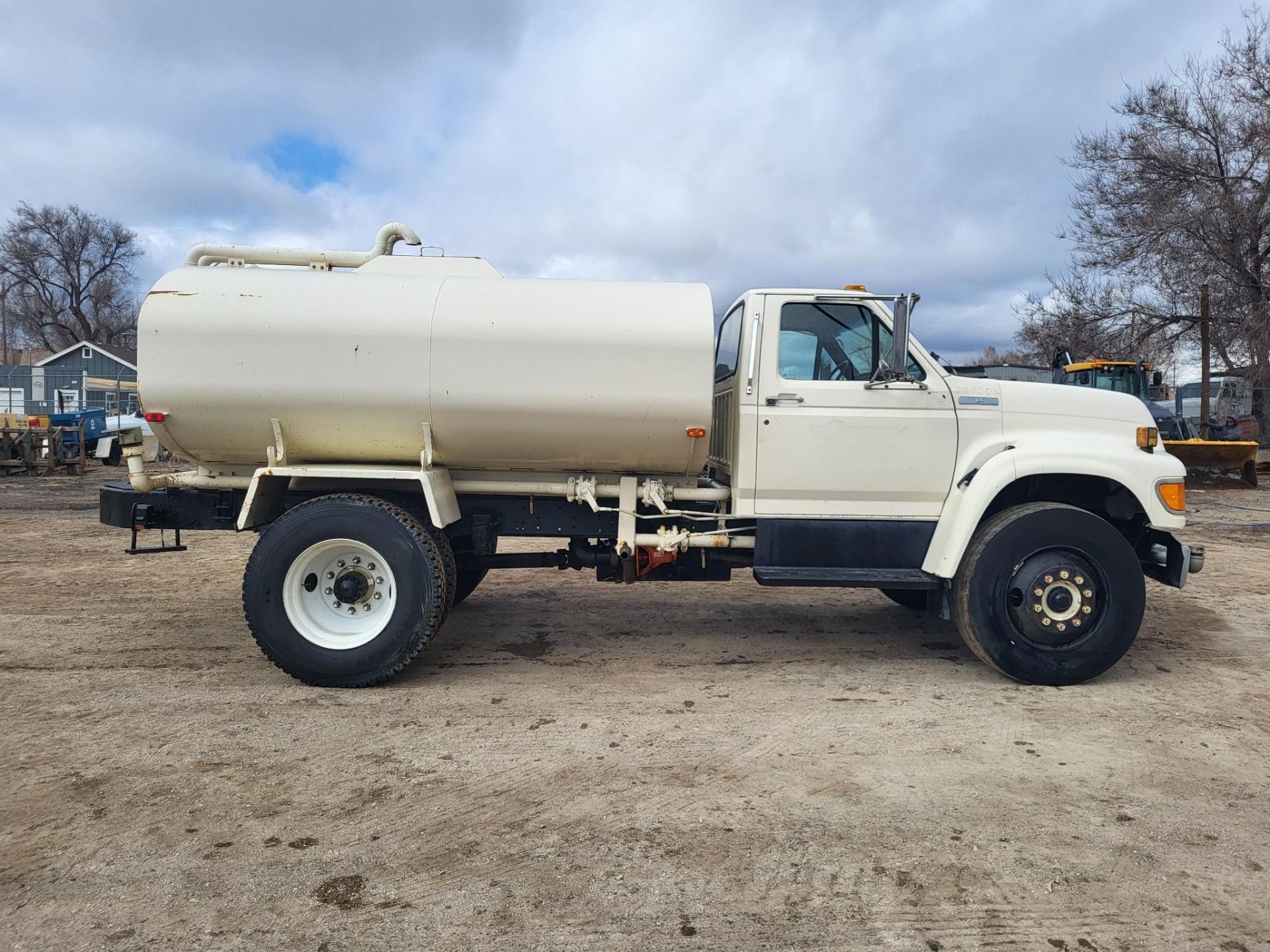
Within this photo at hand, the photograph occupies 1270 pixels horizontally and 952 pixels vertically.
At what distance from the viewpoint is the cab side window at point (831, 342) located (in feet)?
16.3

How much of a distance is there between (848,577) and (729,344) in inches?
68.7

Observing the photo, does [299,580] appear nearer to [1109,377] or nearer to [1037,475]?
[1037,475]

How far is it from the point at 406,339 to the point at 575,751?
2.40m

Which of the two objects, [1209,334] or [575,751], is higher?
[1209,334]

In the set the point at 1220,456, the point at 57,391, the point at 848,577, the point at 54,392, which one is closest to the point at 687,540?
the point at 848,577

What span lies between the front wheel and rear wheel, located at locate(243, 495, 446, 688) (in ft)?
10.4

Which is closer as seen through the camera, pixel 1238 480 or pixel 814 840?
pixel 814 840

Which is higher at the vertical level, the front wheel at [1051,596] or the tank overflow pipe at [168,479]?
the tank overflow pipe at [168,479]

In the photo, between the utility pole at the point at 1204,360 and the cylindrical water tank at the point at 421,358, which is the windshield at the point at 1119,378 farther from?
the cylindrical water tank at the point at 421,358

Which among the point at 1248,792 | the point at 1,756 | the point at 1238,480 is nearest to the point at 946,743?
the point at 1248,792

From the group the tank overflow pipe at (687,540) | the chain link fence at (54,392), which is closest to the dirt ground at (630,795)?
the tank overflow pipe at (687,540)

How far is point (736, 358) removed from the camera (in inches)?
203

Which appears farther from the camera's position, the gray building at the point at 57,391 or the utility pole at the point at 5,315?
the utility pole at the point at 5,315

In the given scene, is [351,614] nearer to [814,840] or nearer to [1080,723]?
[814,840]
